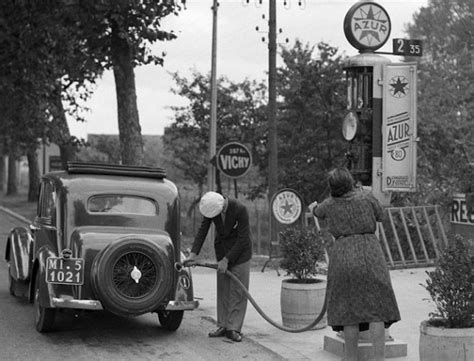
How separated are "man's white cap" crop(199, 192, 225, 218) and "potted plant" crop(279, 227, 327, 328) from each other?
1050 millimetres

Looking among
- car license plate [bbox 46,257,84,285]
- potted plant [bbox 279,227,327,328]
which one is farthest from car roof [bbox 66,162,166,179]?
potted plant [bbox 279,227,327,328]

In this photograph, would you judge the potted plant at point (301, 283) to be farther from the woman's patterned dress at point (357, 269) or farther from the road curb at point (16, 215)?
the road curb at point (16, 215)

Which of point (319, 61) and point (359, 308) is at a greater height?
point (319, 61)

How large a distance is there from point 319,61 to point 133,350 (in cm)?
1932

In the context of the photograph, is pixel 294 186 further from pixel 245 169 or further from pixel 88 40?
pixel 245 169

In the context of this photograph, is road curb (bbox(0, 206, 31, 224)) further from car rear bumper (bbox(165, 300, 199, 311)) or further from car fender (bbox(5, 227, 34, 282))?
car rear bumper (bbox(165, 300, 199, 311))

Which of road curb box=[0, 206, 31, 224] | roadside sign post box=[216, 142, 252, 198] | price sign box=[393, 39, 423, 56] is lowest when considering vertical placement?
road curb box=[0, 206, 31, 224]

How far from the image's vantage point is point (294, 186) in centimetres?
2597

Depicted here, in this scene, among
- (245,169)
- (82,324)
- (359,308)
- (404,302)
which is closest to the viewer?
(359,308)

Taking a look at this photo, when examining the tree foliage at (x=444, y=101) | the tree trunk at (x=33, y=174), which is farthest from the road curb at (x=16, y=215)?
the tree foliage at (x=444, y=101)

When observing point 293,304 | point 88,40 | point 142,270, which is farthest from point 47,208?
point 88,40

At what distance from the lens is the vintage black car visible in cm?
884

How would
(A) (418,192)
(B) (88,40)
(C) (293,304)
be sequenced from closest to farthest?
(C) (293,304)
(A) (418,192)
(B) (88,40)

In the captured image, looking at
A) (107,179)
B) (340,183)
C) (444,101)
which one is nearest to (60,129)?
(444,101)
